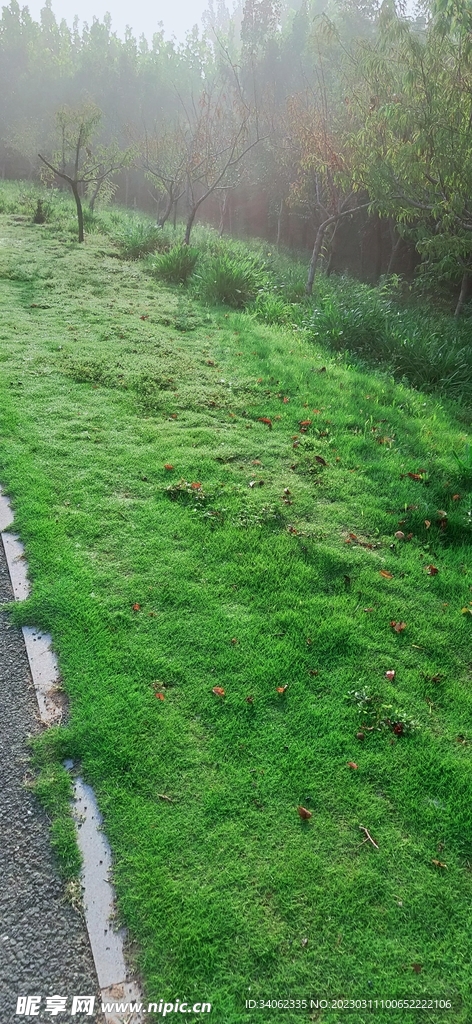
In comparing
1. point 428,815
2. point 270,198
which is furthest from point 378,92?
point 270,198

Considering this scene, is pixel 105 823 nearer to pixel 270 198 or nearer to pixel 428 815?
pixel 428 815

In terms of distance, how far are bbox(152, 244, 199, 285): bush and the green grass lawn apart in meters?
6.17

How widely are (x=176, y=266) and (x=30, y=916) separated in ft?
36.3

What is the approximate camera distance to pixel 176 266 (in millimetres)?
11070

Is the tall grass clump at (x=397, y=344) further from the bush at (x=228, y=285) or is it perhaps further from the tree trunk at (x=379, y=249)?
the tree trunk at (x=379, y=249)

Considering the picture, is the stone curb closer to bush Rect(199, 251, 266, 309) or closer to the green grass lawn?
the green grass lawn

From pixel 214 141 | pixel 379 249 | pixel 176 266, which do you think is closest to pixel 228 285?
pixel 176 266

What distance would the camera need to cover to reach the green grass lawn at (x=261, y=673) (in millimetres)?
1822

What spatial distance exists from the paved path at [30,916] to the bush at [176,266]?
1031cm

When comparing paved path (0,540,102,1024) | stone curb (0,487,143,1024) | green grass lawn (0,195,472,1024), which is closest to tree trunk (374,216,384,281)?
Result: green grass lawn (0,195,472,1024)

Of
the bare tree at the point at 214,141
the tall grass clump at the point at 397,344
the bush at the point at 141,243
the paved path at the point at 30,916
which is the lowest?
the paved path at the point at 30,916

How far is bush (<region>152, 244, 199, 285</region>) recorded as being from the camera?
11.1 metres

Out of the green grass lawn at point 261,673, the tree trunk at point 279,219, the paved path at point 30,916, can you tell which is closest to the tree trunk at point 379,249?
the tree trunk at point 279,219

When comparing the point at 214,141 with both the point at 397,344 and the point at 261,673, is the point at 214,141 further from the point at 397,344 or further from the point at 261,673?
the point at 261,673
